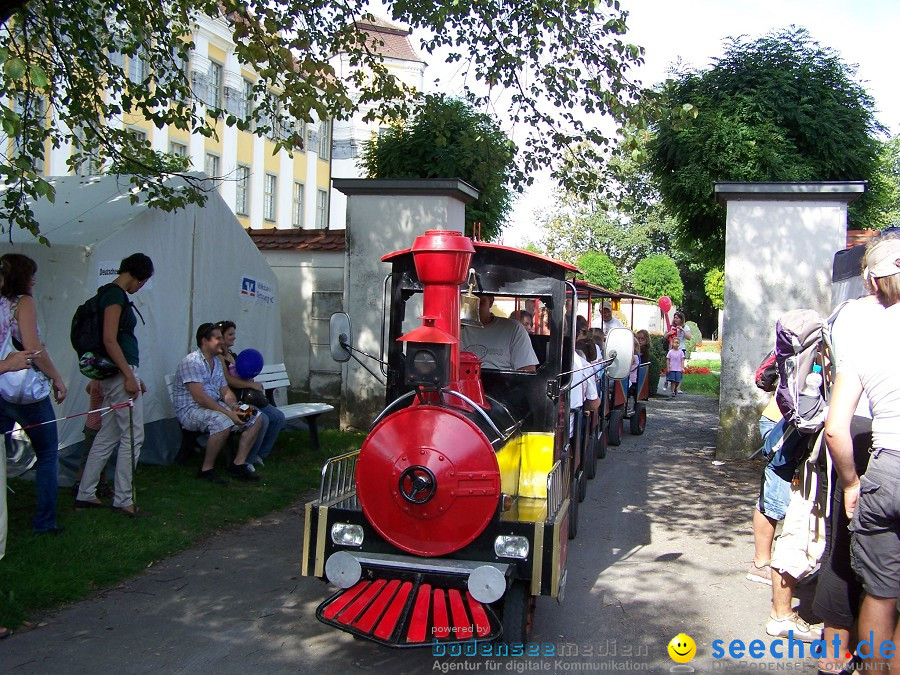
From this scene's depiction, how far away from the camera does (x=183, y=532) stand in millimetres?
5996

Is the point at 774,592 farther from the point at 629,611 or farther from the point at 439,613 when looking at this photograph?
the point at 439,613

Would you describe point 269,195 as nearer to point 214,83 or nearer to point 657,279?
point 214,83

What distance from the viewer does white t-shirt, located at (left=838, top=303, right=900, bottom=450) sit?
313 centimetres

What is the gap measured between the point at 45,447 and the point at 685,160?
402 inches

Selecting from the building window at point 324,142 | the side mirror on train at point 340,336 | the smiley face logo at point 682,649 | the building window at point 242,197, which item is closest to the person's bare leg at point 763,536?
the smiley face logo at point 682,649

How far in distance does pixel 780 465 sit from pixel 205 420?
16.4 ft

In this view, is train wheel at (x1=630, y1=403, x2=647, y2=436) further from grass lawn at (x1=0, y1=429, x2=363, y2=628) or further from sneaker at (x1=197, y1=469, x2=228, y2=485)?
sneaker at (x1=197, y1=469, x2=228, y2=485)

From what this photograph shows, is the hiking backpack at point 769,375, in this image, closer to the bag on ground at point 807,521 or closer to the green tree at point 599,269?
the bag on ground at point 807,521

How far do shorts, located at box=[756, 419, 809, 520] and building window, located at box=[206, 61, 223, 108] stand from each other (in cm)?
2832

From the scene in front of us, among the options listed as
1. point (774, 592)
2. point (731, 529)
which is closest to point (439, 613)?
point (774, 592)

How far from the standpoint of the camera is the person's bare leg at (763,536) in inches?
197

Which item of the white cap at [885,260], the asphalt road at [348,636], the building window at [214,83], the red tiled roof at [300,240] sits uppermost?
the building window at [214,83]

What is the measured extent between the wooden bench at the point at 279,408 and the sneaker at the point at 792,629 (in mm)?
5196

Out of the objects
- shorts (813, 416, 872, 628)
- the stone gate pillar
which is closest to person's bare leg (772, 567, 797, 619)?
shorts (813, 416, 872, 628)
